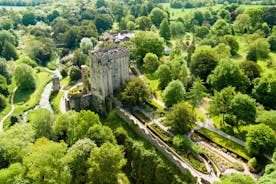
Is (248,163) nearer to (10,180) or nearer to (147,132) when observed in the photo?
(147,132)

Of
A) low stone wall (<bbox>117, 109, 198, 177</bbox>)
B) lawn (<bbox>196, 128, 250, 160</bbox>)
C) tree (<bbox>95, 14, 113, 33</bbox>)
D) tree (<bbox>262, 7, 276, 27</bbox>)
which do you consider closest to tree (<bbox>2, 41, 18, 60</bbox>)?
tree (<bbox>95, 14, 113, 33</bbox>)

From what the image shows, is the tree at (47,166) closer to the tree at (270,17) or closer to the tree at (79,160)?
the tree at (79,160)

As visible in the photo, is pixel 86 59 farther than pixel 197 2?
No

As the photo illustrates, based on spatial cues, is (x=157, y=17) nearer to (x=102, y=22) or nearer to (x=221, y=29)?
(x=102, y=22)

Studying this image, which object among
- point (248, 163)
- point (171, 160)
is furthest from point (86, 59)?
point (248, 163)

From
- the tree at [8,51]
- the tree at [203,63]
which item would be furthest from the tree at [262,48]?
the tree at [8,51]

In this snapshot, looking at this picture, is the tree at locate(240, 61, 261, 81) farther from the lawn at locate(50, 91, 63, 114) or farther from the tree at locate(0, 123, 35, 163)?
the tree at locate(0, 123, 35, 163)
